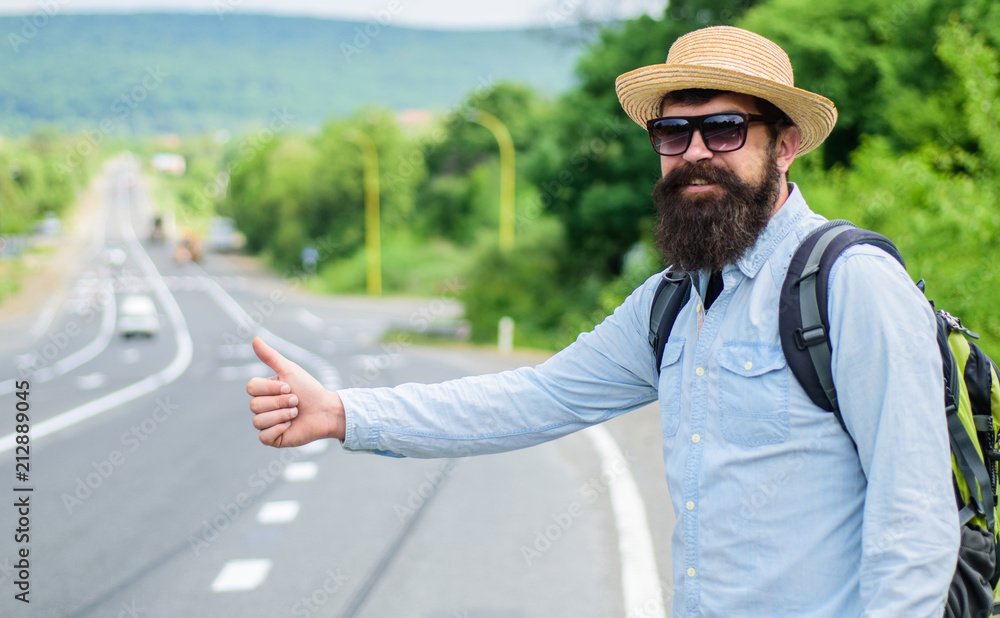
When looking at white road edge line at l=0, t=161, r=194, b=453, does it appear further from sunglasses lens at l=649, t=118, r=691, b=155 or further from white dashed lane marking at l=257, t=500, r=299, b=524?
sunglasses lens at l=649, t=118, r=691, b=155

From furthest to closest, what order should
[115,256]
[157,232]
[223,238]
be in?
[157,232], [223,238], [115,256]

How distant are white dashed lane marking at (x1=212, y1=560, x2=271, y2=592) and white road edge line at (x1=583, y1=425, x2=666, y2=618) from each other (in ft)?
6.57

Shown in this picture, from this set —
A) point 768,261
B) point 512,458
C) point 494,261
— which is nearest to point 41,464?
point 512,458

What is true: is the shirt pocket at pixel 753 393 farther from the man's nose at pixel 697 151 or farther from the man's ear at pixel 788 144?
the man's ear at pixel 788 144

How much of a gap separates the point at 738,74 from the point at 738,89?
52 mm

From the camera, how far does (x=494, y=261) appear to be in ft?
95.0

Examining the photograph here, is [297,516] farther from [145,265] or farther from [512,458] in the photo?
[145,265]

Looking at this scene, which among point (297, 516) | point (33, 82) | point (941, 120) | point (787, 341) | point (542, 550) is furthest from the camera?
point (33, 82)

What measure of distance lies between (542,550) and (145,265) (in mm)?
67920

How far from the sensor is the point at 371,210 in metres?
47.9

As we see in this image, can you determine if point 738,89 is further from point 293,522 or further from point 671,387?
point 293,522

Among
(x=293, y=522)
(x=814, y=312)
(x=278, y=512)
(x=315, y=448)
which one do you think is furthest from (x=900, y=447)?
(x=315, y=448)

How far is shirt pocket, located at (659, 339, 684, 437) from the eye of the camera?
2023mm
